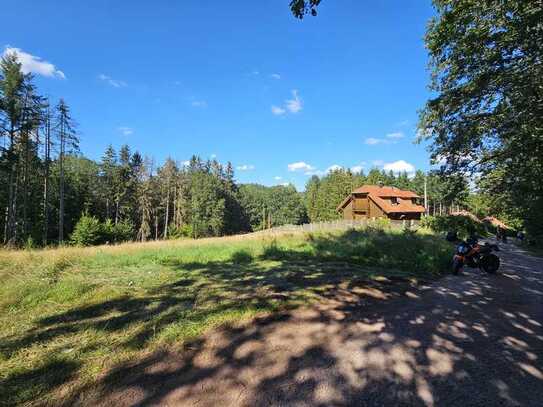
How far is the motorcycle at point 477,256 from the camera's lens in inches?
342

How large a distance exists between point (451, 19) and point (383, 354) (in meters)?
8.84

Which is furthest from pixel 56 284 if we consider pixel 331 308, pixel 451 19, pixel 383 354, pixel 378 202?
pixel 378 202

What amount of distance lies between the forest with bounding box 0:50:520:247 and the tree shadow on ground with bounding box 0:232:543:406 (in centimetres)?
770

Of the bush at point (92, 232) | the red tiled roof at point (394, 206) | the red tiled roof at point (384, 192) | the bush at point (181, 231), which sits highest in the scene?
the red tiled roof at point (384, 192)

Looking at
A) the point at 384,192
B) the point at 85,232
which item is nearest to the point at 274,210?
the point at 384,192

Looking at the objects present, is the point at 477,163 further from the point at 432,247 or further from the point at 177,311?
the point at 177,311

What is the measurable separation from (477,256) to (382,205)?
3909 centimetres

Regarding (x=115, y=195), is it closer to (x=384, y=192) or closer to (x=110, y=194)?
(x=110, y=194)

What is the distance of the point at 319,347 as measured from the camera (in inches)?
142

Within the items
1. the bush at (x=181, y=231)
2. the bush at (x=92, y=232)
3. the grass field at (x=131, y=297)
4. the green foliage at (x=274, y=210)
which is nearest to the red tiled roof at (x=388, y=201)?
the bush at (x=181, y=231)

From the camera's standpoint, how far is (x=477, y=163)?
35.0ft

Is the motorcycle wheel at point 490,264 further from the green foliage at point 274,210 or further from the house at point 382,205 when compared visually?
the green foliage at point 274,210

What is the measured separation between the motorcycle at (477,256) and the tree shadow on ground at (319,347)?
2144 mm

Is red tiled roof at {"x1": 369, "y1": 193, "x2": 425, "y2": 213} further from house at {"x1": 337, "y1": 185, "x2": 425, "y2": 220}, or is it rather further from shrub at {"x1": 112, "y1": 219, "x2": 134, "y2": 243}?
shrub at {"x1": 112, "y1": 219, "x2": 134, "y2": 243}
